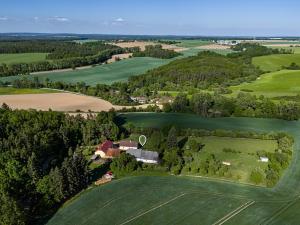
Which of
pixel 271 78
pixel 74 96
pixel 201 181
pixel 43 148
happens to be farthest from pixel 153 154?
pixel 271 78

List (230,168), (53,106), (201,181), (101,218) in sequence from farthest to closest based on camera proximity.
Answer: (53,106) → (230,168) → (201,181) → (101,218)

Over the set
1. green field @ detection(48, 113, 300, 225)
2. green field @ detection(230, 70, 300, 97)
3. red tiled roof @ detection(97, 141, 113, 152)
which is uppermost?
green field @ detection(230, 70, 300, 97)

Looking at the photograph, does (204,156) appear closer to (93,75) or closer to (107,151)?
(107,151)

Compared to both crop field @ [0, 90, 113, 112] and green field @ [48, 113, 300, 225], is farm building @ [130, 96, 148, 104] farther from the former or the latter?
green field @ [48, 113, 300, 225]

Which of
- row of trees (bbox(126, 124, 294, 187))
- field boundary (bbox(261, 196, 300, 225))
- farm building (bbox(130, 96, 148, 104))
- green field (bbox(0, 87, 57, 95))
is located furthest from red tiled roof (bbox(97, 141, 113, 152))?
green field (bbox(0, 87, 57, 95))

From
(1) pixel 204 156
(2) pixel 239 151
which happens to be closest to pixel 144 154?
(1) pixel 204 156

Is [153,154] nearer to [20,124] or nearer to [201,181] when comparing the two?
[201,181]

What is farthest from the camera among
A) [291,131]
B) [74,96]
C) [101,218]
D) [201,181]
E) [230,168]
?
[74,96]

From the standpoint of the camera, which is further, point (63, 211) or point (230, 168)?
point (230, 168)
